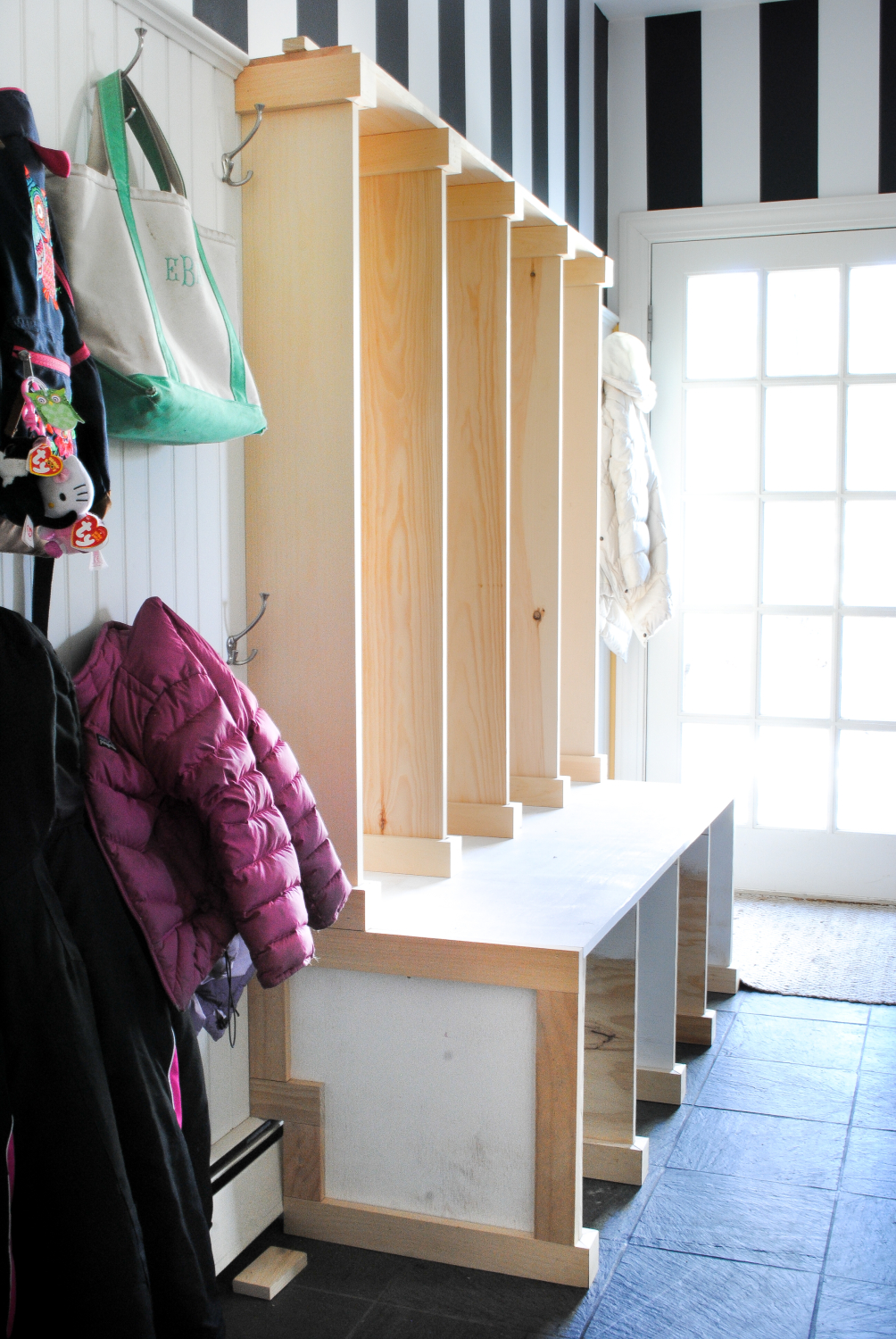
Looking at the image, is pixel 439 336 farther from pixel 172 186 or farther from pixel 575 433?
pixel 575 433

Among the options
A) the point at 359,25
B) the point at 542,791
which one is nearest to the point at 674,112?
the point at 359,25

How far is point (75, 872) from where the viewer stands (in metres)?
1.32

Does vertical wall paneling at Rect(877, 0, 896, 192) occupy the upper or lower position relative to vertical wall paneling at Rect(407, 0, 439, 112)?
upper

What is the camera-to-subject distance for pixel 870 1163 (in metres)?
2.19

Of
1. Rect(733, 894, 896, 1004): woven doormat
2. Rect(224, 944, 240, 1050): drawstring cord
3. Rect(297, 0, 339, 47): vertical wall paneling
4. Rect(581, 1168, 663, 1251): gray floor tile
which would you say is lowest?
Rect(733, 894, 896, 1004): woven doormat

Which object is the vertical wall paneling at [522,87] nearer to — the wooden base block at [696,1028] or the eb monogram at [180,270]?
the eb monogram at [180,270]

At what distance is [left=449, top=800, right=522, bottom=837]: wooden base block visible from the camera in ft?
8.05

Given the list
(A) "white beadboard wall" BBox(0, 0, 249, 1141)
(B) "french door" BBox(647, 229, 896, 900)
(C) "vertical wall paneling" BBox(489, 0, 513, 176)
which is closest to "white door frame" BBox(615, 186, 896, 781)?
(B) "french door" BBox(647, 229, 896, 900)

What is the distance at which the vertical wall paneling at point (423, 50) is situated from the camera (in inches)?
100

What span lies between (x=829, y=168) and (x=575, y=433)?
59.8 inches

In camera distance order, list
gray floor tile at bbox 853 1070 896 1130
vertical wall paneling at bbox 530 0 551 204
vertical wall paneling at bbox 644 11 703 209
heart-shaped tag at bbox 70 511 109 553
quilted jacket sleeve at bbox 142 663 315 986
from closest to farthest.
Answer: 1. heart-shaped tag at bbox 70 511 109 553
2. quilted jacket sleeve at bbox 142 663 315 986
3. gray floor tile at bbox 853 1070 896 1130
4. vertical wall paneling at bbox 530 0 551 204
5. vertical wall paneling at bbox 644 11 703 209

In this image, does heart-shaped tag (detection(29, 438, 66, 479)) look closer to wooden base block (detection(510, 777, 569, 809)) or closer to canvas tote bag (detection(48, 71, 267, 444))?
canvas tote bag (detection(48, 71, 267, 444))

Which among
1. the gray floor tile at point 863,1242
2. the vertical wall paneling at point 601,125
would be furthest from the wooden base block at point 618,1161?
the vertical wall paneling at point 601,125

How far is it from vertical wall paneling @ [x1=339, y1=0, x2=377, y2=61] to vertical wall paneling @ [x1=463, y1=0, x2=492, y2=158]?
53 cm
